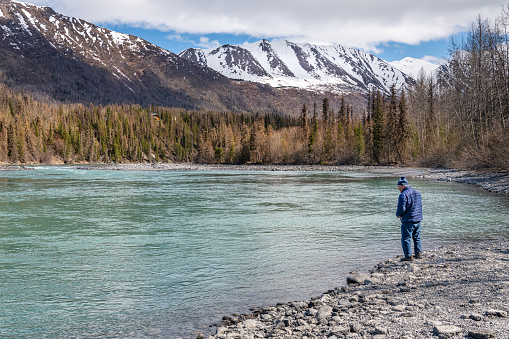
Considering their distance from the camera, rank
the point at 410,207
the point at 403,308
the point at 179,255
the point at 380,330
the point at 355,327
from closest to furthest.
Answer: the point at 380,330, the point at 355,327, the point at 403,308, the point at 410,207, the point at 179,255

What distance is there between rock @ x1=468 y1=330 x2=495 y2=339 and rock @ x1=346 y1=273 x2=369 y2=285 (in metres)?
4.25

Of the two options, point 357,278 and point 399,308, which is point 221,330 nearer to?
point 399,308

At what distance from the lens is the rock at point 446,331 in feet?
20.2

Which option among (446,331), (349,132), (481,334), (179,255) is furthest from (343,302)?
(349,132)

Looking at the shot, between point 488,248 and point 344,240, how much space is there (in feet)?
16.1

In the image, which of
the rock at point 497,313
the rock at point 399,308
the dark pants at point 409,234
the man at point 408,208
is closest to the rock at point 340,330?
the rock at point 399,308

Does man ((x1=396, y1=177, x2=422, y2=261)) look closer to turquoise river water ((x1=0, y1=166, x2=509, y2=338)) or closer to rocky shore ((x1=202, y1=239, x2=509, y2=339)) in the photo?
rocky shore ((x1=202, y1=239, x2=509, y2=339))

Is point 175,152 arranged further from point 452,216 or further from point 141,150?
point 452,216

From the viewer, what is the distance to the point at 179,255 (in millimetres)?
13648

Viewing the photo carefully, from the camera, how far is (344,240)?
15.9 meters

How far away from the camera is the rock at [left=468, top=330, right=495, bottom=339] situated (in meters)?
5.84

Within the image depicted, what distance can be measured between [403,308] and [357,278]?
2.66 m

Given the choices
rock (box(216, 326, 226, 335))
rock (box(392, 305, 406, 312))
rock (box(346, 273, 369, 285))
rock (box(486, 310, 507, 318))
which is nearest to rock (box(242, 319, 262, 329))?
rock (box(216, 326, 226, 335))

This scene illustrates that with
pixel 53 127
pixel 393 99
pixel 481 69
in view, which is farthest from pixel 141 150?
pixel 481 69
